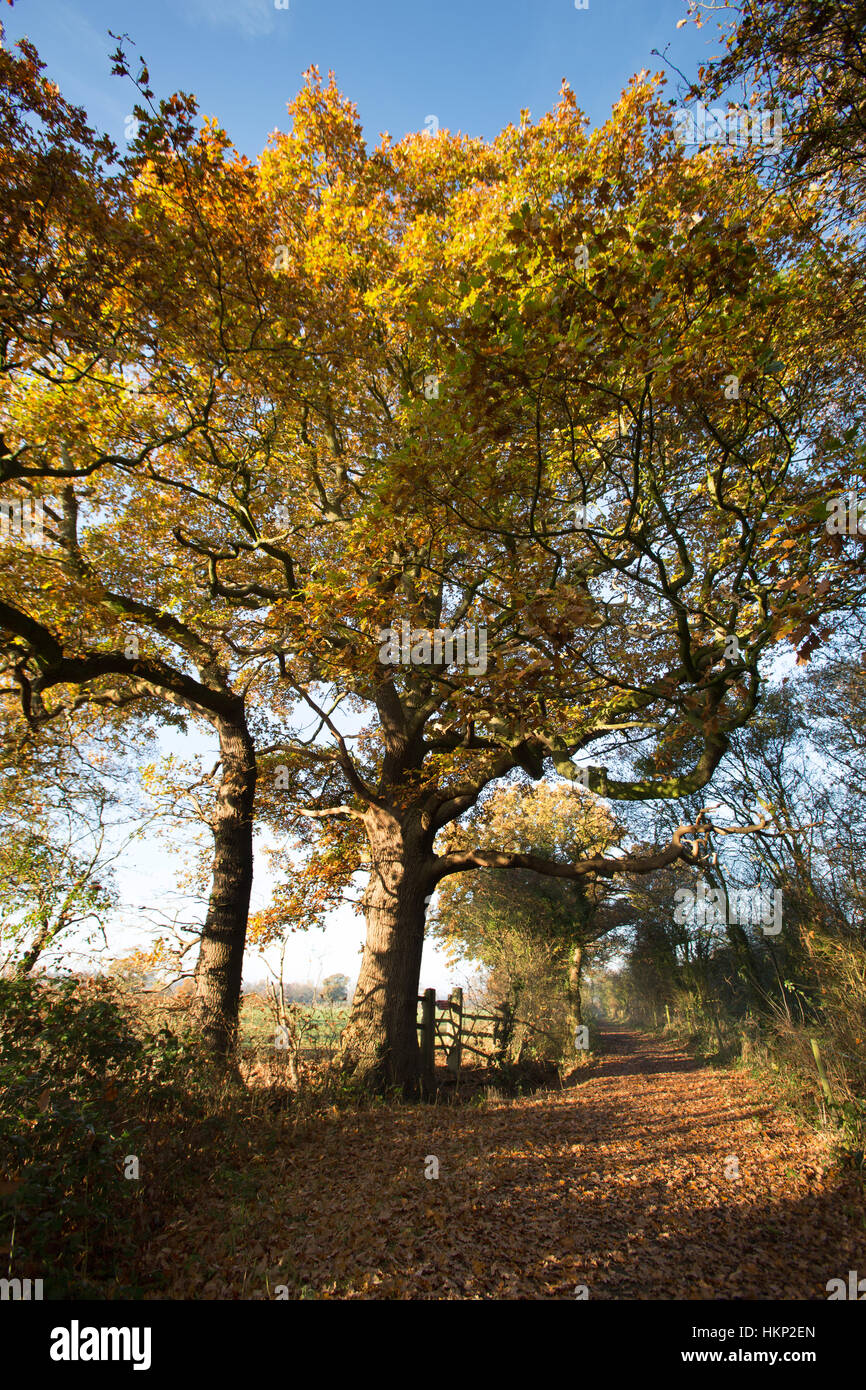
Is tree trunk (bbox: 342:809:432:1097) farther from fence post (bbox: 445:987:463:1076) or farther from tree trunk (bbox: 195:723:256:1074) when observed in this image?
fence post (bbox: 445:987:463:1076)

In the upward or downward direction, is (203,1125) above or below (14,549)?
below

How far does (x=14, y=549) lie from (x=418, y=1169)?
9.42 meters

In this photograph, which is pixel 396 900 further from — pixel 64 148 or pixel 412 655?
pixel 64 148

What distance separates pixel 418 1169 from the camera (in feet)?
20.4

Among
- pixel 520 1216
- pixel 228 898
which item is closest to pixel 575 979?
pixel 228 898

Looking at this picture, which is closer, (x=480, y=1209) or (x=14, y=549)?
(x=480, y=1209)

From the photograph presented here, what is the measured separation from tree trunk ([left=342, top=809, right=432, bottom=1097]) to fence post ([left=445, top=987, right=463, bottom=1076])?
3.45m

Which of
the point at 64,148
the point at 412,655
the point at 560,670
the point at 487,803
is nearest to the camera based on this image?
the point at 560,670

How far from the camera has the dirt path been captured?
4258 millimetres

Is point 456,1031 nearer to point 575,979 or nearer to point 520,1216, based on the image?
point 575,979

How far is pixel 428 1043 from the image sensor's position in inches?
436

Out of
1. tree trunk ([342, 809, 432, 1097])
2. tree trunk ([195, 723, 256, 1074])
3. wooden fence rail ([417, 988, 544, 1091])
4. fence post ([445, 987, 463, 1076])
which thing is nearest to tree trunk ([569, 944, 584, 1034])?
wooden fence rail ([417, 988, 544, 1091])

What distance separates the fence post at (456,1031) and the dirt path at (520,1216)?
472cm

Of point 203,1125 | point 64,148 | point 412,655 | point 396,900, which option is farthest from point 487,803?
point 64,148
